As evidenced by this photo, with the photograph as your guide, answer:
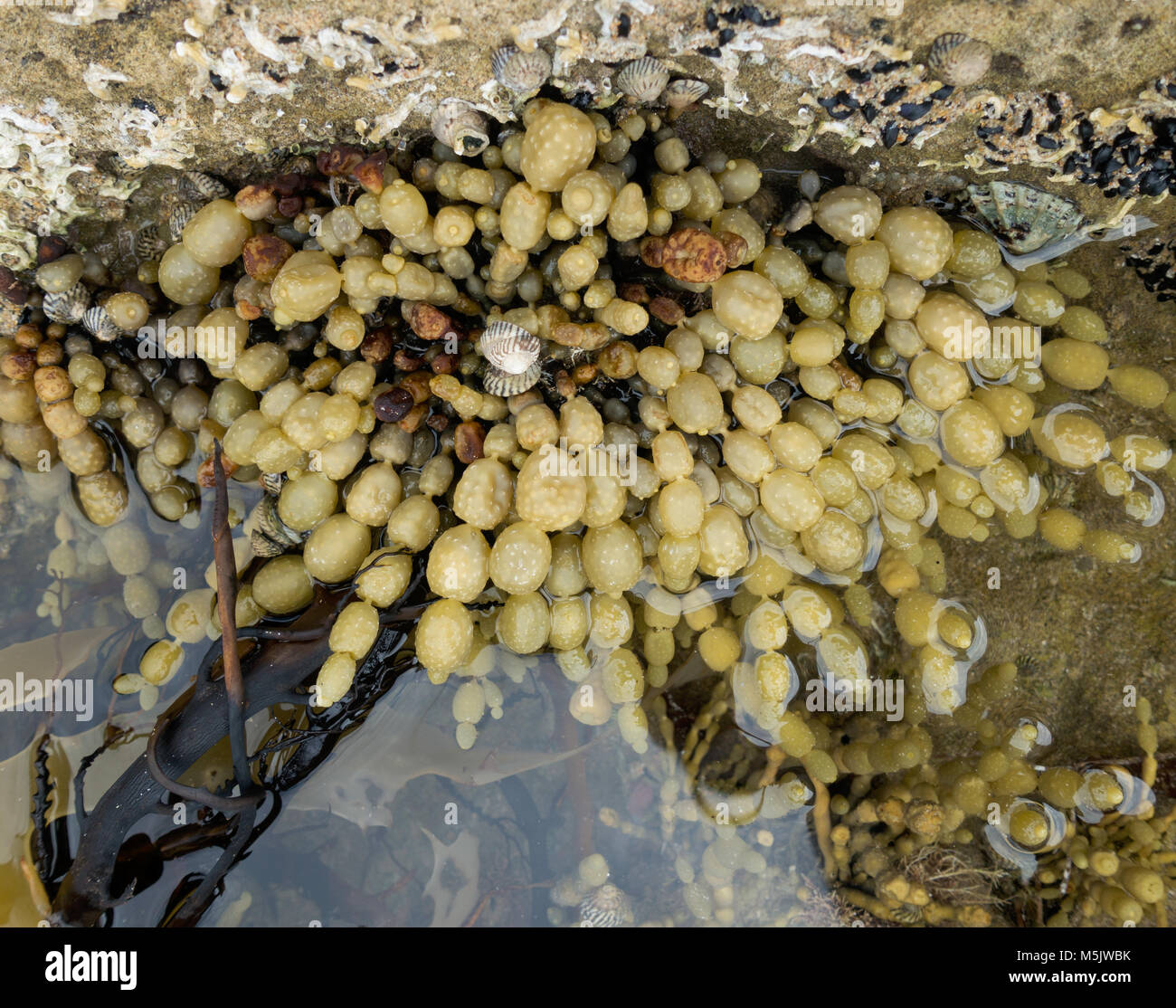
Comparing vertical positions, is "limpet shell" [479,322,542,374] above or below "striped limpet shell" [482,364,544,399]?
above

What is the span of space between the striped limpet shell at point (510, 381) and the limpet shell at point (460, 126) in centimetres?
48

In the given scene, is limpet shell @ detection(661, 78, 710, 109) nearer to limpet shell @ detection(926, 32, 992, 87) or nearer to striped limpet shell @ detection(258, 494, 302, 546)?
limpet shell @ detection(926, 32, 992, 87)

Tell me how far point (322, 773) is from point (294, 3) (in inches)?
71.6

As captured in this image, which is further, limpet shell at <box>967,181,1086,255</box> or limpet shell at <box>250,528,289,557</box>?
limpet shell at <box>250,528,289,557</box>

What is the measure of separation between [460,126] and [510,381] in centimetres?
55

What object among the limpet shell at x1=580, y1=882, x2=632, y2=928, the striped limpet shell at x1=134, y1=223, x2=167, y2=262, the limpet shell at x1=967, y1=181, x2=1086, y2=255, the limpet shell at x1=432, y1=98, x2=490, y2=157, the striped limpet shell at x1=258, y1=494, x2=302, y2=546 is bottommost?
the limpet shell at x1=580, y1=882, x2=632, y2=928

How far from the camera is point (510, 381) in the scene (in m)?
1.71

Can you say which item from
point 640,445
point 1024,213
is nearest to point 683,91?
point 640,445

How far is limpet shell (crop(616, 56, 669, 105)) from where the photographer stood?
158 centimetres

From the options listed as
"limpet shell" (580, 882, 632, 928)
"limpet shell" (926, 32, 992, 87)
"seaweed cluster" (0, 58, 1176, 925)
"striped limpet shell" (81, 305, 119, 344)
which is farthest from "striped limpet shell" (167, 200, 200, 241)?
"limpet shell" (580, 882, 632, 928)

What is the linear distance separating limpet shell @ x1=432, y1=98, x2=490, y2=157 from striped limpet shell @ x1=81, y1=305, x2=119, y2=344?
0.95 meters

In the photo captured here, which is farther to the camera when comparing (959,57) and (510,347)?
(510,347)

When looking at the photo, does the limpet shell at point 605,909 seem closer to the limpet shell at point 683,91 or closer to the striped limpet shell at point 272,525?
the striped limpet shell at point 272,525

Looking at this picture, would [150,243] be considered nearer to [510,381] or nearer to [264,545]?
[264,545]
